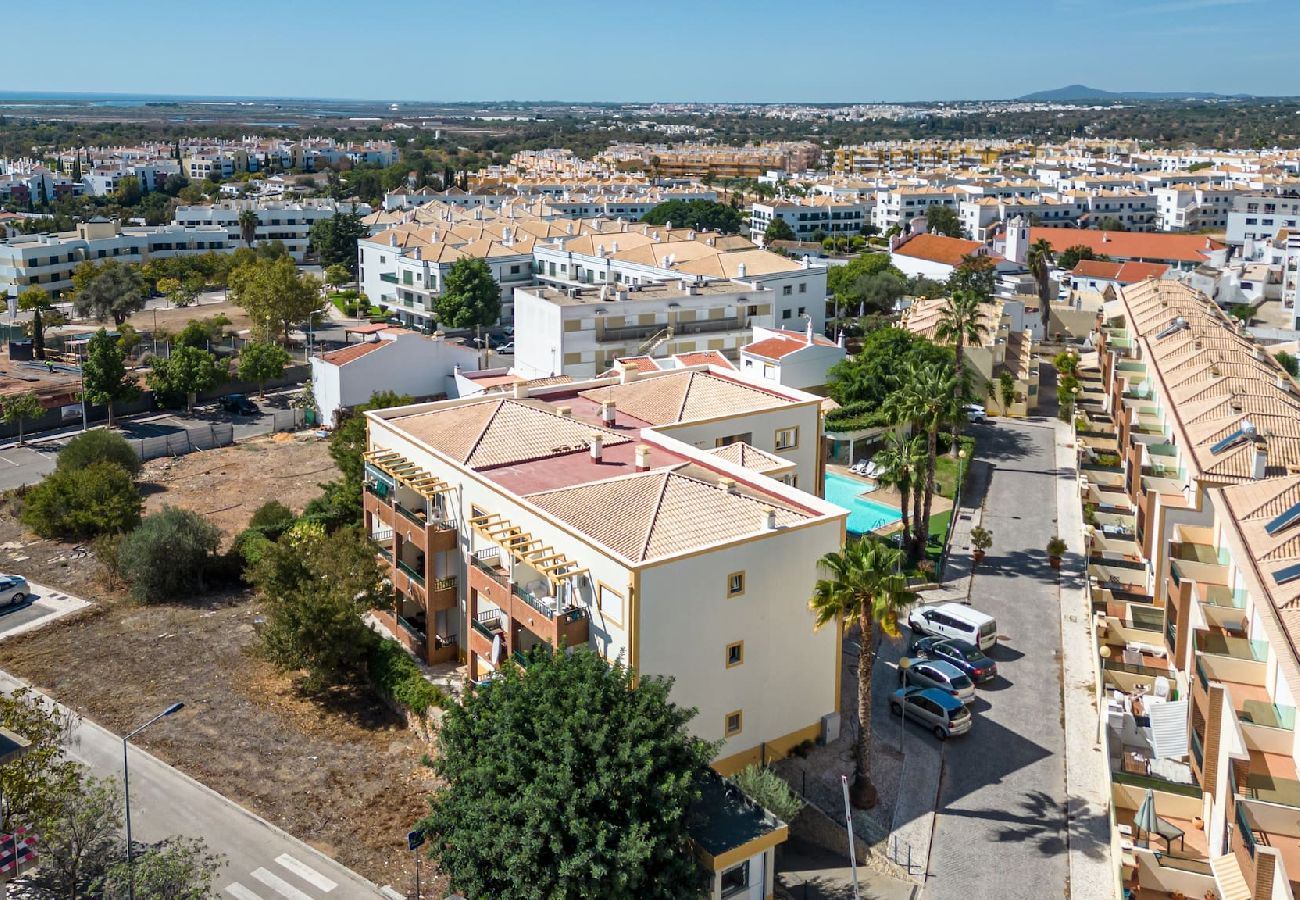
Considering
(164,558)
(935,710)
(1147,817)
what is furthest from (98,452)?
(1147,817)

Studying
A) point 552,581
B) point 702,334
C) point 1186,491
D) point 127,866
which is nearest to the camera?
point 127,866

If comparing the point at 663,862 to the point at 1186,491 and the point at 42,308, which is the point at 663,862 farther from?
the point at 42,308

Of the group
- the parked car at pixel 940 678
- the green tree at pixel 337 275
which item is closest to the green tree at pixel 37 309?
the green tree at pixel 337 275

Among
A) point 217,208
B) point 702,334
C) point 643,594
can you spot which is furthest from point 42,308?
point 643,594

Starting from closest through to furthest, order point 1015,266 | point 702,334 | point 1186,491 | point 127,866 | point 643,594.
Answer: point 127,866
point 643,594
point 1186,491
point 702,334
point 1015,266

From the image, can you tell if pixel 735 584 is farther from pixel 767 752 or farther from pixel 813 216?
pixel 813 216

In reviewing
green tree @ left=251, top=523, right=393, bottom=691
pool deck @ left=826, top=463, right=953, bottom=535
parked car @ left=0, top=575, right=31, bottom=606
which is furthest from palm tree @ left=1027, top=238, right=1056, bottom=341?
parked car @ left=0, top=575, right=31, bottom=606

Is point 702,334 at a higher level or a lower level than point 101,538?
higher
